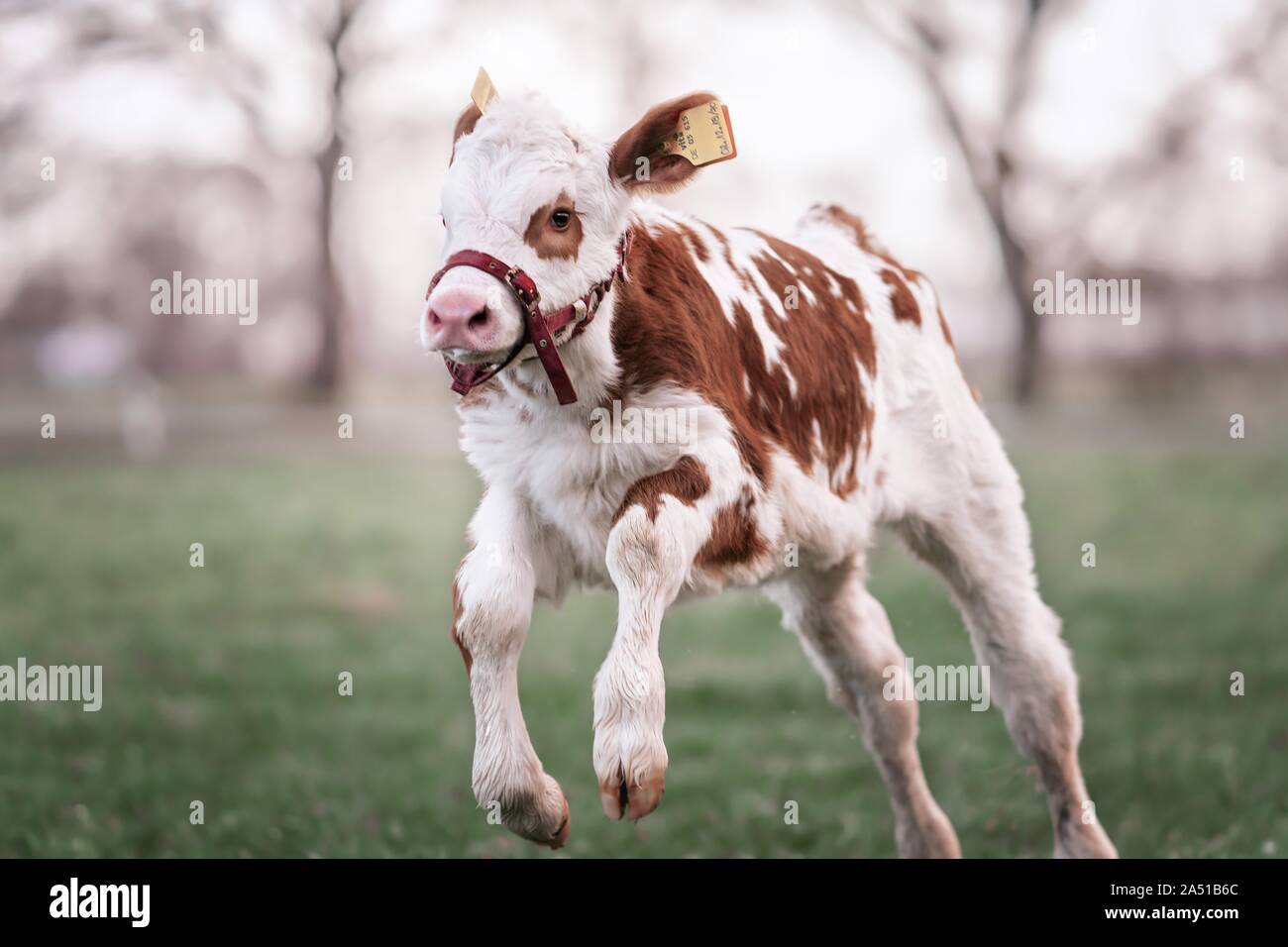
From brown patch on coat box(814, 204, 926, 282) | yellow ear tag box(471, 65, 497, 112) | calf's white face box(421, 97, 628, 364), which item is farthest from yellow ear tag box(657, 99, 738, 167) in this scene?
brown patch on coat box(814, 204, 926, 282)

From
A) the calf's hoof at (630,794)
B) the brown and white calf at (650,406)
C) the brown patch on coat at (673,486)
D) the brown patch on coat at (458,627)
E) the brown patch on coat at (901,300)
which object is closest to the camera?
the calf's hoof at (630,794)

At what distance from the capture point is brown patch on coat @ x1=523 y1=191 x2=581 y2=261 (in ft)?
11.5

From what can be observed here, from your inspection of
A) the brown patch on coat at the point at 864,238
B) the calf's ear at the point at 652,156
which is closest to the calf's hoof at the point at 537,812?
the calf's ear at the point at 652,156

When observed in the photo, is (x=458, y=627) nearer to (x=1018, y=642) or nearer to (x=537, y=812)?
(x=537, y=812)

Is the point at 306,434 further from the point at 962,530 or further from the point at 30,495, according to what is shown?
the point at 962,530

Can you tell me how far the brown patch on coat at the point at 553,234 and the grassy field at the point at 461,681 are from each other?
310 centimetres

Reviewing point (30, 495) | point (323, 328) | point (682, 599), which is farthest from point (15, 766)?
point (323, 328)

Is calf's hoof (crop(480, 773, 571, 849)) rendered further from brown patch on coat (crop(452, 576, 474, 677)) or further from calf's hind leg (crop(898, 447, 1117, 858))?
calf's hind leg (crop(898, 447, 1117, 858))

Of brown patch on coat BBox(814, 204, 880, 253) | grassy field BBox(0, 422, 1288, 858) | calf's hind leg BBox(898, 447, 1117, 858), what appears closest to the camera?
calf's hind leg BBox(898, 447, 1117, 858)

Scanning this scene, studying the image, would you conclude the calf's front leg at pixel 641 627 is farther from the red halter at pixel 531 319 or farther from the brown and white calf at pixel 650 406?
the red halter at pixel 531 319

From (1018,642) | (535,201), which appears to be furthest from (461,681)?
(535,201)

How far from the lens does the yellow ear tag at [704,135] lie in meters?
3.65

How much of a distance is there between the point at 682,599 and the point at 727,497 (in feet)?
1.22

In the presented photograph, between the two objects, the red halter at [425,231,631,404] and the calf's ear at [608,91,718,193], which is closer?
the red halter at [425,231,631,404]
